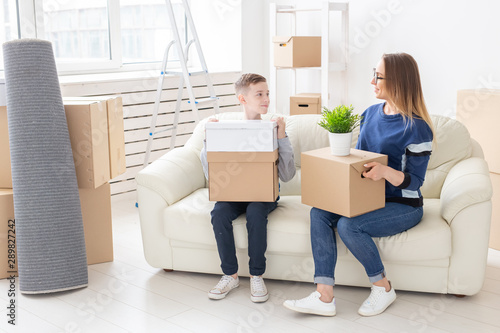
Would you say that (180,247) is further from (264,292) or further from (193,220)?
(264,292)

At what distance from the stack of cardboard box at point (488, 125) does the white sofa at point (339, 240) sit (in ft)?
0.84

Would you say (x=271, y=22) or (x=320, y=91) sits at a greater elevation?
(x=271, y=22)

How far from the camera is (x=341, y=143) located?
2.45 m

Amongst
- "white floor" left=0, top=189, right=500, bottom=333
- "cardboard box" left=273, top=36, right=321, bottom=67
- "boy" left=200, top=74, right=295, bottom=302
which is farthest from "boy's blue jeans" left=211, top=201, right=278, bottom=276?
"cardboard box" left=273, top=36, right=321, bottom=67

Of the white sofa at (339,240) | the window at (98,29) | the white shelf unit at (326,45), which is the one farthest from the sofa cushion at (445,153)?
the window at (98,29)

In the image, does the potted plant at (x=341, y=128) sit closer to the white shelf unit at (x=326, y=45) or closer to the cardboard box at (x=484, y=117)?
the cardboard box at (x=484, y=117)

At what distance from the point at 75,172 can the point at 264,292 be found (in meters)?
1.04

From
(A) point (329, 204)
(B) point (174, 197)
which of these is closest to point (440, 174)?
(A) point (329, 204)

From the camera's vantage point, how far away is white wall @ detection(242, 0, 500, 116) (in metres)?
3.57

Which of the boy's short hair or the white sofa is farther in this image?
the boy's short hair

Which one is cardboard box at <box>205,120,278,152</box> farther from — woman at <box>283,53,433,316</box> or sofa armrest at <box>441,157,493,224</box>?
sofa armrest at <box>441,157,493,224</box>

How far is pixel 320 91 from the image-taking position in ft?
15.5

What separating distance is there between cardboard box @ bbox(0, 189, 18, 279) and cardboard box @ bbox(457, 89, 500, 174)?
91.6 inches

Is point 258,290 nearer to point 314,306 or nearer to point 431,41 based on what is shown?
point 314,306
